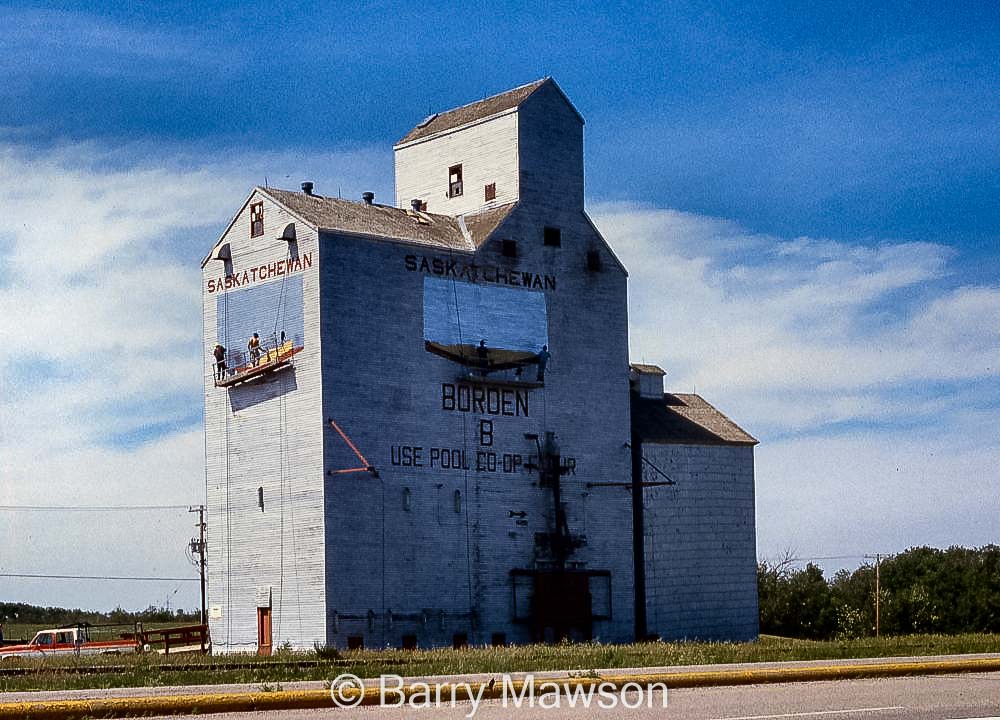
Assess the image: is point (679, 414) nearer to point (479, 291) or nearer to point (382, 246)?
point (479, 291)

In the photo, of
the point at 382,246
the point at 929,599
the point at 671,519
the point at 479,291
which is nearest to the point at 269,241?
the point at 382,246

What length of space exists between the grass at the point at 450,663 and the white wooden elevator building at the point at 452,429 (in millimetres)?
10402

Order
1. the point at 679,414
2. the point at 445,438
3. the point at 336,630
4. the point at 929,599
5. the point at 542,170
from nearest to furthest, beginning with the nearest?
1. the point at 336,630
2. the point at 445,438
3. the point at 542,170
4. the point at 679,414
5. the point at 929,599

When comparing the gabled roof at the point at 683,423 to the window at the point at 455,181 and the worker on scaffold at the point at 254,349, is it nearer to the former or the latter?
the window at the point at 455,181

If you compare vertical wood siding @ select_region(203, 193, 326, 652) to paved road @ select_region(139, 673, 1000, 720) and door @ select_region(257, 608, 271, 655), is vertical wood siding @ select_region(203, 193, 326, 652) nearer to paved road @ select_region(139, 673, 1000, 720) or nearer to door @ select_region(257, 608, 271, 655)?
door @ select_region(257, 608, 271, 655)

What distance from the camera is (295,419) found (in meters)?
51.8

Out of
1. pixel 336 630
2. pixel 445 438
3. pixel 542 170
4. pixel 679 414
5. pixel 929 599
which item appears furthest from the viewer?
pixel 929 599

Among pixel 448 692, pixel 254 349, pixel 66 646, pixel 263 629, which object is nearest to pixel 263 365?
pixel 254 349

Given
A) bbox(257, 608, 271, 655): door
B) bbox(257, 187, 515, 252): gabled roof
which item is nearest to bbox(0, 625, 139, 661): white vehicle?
bbox(257, 608, 271, 655): door

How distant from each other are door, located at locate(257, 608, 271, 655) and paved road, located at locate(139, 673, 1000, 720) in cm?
2778

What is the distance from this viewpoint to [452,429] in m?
53.9

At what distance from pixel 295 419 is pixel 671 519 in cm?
1613

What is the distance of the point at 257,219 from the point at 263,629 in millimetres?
13696

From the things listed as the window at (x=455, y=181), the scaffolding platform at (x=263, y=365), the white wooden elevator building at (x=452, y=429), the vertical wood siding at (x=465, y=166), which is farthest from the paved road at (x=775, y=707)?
the window at (x=455, y=181)
